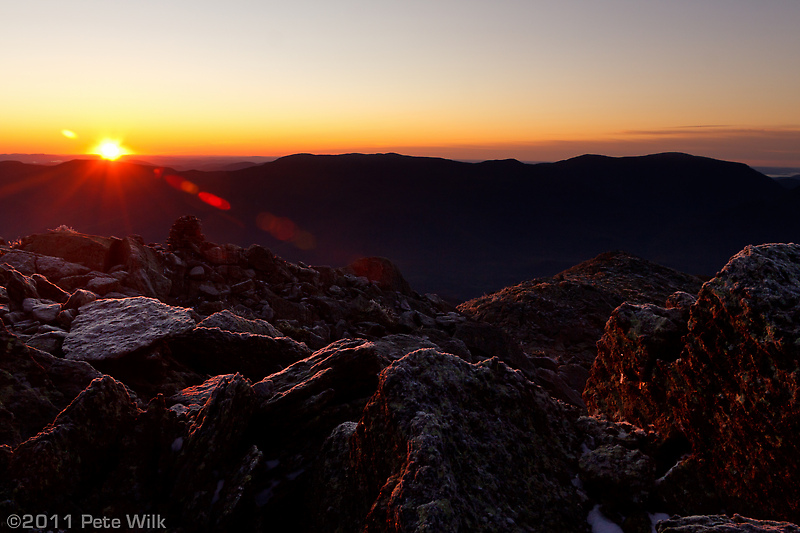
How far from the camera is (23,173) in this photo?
4168 inches

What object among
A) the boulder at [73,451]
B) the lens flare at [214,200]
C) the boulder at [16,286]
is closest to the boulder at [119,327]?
the boulder at [16,286]

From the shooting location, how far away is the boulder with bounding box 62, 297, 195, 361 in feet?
22.5

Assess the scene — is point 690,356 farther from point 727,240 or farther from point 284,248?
point 727,240

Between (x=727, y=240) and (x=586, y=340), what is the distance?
107 m

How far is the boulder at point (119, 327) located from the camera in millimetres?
6844

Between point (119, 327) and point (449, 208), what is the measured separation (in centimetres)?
10638

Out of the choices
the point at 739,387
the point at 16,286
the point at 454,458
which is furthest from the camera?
the point at 16,286

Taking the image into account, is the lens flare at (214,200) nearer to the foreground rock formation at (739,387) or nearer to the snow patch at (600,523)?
the foreground rock formation at (739,387)

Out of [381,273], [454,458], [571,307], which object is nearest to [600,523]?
[454,458]

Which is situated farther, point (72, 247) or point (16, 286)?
point (72, 247)

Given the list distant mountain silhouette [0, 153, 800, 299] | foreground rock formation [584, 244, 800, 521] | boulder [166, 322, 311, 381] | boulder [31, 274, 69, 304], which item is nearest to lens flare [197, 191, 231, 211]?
distant mountain silhouette [0, 153, 800, 299]

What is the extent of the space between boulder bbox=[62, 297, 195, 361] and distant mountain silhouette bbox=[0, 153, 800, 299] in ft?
197

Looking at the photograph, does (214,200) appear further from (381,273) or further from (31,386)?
(31,386)

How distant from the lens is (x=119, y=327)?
7391mm
